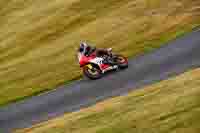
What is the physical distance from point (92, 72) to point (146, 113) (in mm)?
7743

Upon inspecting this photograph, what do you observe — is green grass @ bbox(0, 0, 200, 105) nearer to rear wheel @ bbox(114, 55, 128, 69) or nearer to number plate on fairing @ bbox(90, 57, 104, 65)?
rear wheel @ bbox(114, 55, 128, 69)

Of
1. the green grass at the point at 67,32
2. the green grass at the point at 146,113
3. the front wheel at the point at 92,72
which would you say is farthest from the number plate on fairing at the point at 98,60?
the green grass at the point at 146,113

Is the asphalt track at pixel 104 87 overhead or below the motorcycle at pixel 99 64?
below

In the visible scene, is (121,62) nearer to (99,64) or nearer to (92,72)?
(99,64)

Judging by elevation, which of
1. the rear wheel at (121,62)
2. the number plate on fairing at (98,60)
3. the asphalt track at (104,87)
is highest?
the number plate on fairing at (98,60)

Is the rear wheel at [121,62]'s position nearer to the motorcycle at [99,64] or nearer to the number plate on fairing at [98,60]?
the motorcycle at [99,64]

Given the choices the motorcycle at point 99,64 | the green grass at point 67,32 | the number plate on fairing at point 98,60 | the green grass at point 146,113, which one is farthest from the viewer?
the green grass at point 67,32

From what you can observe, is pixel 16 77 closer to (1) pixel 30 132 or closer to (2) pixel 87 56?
(2) pixel 87 56

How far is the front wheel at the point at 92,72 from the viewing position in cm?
2203

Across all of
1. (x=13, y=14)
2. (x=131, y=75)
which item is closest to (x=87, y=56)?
(x=131, y=75)

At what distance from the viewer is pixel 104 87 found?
67.7ft

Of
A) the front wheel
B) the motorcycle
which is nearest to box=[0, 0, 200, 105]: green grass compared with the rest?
the front wheel

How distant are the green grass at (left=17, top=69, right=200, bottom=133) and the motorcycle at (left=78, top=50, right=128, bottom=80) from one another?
379 centimetres

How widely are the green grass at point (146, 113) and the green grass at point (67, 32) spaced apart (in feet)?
22.9
